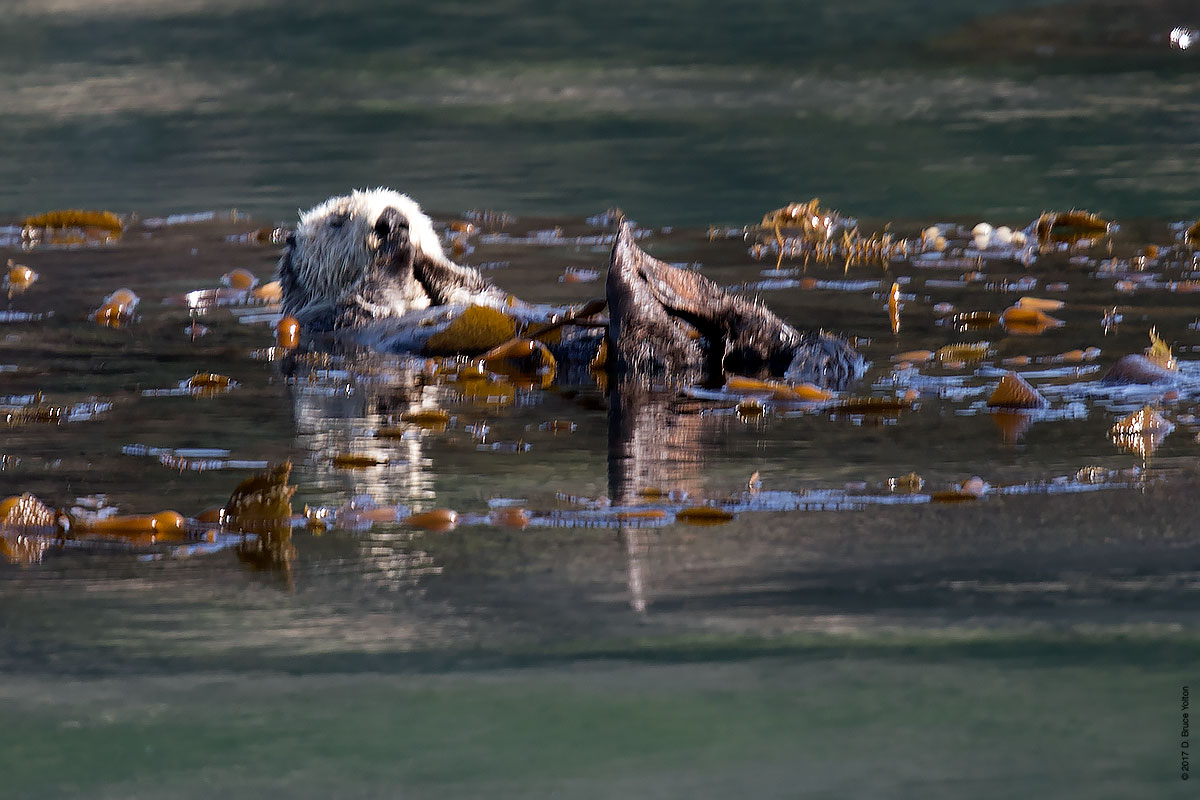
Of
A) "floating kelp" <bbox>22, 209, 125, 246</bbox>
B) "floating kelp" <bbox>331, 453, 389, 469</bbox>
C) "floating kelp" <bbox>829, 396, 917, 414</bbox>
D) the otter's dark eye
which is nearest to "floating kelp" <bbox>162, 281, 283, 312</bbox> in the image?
the otter's dark eye

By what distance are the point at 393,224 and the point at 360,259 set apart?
246 mm

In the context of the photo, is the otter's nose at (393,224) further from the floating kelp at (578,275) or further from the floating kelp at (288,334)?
the floating kelp at (578,275)

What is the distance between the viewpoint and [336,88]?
13.7 m

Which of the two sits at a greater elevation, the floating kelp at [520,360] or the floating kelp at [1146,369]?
the floating kelp at [520,360]

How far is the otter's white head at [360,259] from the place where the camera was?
19.7 ft

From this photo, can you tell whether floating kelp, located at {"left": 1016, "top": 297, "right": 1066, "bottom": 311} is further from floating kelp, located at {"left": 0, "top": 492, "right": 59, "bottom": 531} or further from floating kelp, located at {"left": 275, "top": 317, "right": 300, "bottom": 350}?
floating kelp, located at {"left": 0, "top": 492, "right": 59, "bottom": 531}

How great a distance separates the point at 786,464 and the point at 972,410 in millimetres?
789

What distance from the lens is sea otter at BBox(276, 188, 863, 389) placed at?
486 cm

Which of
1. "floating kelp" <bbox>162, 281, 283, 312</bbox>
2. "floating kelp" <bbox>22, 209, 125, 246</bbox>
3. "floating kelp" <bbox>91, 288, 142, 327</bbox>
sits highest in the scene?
"floating kelp" <bbox>22, 209, 125, 246</bbox>

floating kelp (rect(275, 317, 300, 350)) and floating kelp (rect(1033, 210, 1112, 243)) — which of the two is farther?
floating kelp (rect(1033, 210, 1112, 243))

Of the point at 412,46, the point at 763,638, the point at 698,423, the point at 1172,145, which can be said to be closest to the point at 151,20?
the point at 412,46

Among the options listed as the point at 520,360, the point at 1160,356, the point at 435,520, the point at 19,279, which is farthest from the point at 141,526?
the point at 19,279

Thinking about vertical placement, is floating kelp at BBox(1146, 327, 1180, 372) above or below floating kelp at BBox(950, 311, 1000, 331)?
below

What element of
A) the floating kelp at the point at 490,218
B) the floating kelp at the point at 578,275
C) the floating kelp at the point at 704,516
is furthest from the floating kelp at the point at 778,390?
the floating kelp at the point at 490,218
